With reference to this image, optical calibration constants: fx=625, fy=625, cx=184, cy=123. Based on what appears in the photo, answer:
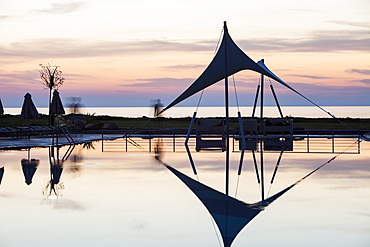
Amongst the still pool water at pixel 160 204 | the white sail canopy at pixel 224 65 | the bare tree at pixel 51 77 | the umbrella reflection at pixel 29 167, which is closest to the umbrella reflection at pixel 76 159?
the still pool water at pixel 160 204

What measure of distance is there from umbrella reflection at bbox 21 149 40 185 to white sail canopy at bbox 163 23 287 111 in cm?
A: 543

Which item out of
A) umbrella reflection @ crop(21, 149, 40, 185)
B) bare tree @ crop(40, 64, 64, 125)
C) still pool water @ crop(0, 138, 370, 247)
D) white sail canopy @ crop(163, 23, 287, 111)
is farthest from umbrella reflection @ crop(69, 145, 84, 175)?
bare tree @ crop(40, 64, 64, 125)

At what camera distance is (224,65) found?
16.6 metres

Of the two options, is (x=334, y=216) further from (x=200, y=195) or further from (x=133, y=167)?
(x=133, y=167)

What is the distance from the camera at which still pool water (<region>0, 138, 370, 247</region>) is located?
5.23 meters

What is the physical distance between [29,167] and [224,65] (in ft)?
23.0

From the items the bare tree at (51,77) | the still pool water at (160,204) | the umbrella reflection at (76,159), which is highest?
the bare tree at (51,77)

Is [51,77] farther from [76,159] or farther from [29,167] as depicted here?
[29,167]

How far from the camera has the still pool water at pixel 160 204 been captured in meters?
5.23

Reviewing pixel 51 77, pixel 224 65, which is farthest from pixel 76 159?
pixel 51 77

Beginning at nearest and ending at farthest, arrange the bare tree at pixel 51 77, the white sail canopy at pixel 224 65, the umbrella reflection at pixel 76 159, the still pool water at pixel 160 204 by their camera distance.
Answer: the still pool water at pixel 160 204
the umbrella reflection at pixel 76 159
the white sail canopy at pixel 224 65
the bare tree at pixel 51 77

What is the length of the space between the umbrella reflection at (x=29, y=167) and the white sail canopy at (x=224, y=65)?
17.8ft

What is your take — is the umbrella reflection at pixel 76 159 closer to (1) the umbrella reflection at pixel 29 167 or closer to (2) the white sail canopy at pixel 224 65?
(1) the umbrella reflection at pixel 29 167

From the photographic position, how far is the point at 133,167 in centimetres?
1120
